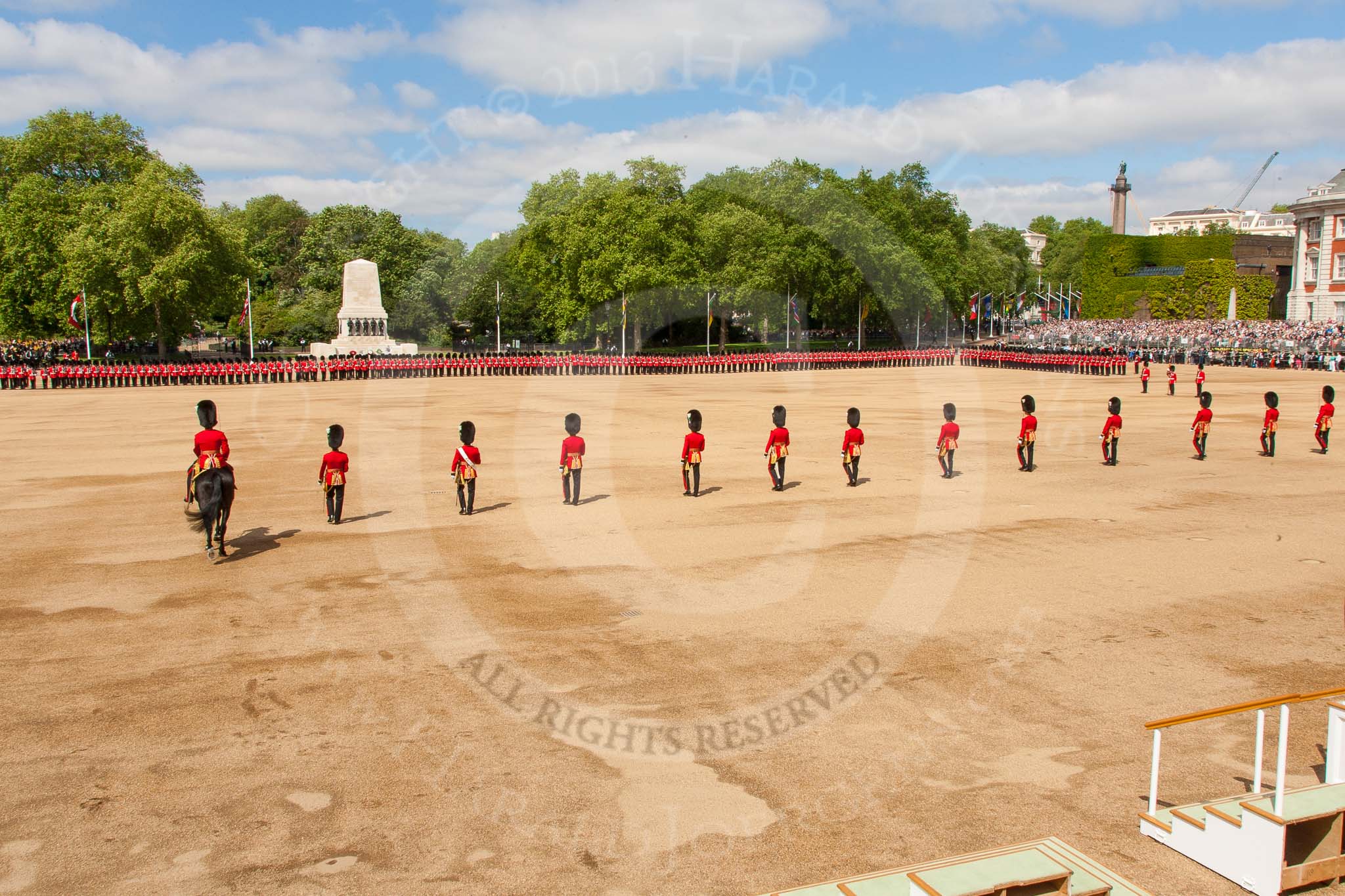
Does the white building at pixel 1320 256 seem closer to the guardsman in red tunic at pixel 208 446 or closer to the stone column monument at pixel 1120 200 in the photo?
the stone column monument at pixel 1120 200

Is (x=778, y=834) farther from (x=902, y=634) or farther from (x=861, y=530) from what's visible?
(x=861, y=530)

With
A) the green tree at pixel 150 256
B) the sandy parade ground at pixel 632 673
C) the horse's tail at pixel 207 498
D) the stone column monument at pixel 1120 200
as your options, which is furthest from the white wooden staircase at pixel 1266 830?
the stone column monument at pixel 1120 200

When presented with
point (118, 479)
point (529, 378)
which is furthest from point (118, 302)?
point (118, 479)

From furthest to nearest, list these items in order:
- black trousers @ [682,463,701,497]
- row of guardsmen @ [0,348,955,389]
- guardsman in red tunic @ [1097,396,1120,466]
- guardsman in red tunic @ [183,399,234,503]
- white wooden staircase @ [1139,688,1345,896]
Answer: row of guardsmen @ [0,348,955,389], guardsman in red tunic @ [1097,396,1120,466], black trousers @ [682,463,701,497], guardsman in red tunic @ [183,399,234,503], white wooden staircase @ [1139,688,1345,896]

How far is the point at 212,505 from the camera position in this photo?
11.9 meters

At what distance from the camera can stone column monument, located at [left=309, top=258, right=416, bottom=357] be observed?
194 feet

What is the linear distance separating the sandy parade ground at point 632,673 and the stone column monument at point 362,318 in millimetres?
42950

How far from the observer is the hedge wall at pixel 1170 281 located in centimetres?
8038

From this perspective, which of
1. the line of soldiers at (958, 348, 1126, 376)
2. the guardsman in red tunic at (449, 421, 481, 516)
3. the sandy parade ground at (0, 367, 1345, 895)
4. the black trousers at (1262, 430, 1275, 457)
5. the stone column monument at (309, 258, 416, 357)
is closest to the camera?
the sandy parade ground at (0, 367, 1345, 895)

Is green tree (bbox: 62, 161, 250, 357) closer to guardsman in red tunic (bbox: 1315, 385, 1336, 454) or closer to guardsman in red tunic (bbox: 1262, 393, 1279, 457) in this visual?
guardsman in red tunic (bbox: 1262, 393, 1279, 457)

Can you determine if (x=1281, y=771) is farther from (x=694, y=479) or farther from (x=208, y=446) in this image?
(x=208, y=446)

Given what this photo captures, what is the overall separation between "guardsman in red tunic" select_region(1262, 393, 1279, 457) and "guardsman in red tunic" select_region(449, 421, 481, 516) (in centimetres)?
1644

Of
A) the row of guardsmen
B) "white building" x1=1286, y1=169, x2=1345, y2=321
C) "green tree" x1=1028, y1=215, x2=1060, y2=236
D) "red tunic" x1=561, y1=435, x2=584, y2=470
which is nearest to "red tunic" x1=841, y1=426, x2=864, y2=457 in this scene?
"red tunic" x1=561, y1=435, x2=584, y2=470

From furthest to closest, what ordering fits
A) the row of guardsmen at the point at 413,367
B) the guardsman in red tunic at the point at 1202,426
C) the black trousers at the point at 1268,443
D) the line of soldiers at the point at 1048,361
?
1. the line of soldiers at the point at 1048,361
2. the row of guardsmen at the point at 413,367
3. the black trousers at the point at 1268,443
4. the guardsman in red tunic at the point at 1202,426
